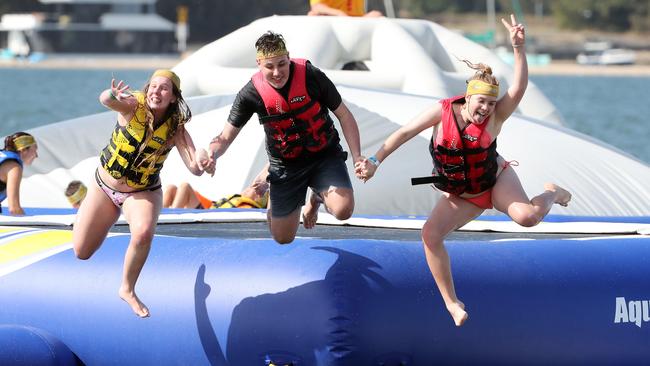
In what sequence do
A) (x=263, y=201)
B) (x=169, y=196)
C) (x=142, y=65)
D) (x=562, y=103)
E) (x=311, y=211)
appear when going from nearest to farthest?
(x=311, y=211) < (x=263, y=201) < (x=169, y=196) < (x=562, y=103) < (x=142, y=65)

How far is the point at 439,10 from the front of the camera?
221 feet

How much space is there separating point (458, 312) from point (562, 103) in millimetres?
26992

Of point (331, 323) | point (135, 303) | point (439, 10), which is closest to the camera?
point (331, 323)

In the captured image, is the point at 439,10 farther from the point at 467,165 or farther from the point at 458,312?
the point at 458,312

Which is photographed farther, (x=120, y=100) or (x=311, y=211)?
(x=311, y=211)

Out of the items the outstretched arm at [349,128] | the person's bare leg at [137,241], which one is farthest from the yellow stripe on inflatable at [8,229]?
the outstretched arm at [349,128]

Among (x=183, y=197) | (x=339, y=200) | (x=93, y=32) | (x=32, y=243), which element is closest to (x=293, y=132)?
(x=339, y=200)

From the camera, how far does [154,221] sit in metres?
5.89

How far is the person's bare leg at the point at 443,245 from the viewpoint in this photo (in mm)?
5703

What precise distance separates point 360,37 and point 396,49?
12.7 inches

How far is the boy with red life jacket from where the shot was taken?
19.5ft

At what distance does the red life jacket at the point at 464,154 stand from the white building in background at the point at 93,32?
53.4 meters

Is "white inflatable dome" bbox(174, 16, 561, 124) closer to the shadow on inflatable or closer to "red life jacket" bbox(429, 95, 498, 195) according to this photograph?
"red life jacket" bbox(429, 95, 498, 195)

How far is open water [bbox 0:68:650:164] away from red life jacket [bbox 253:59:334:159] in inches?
493
